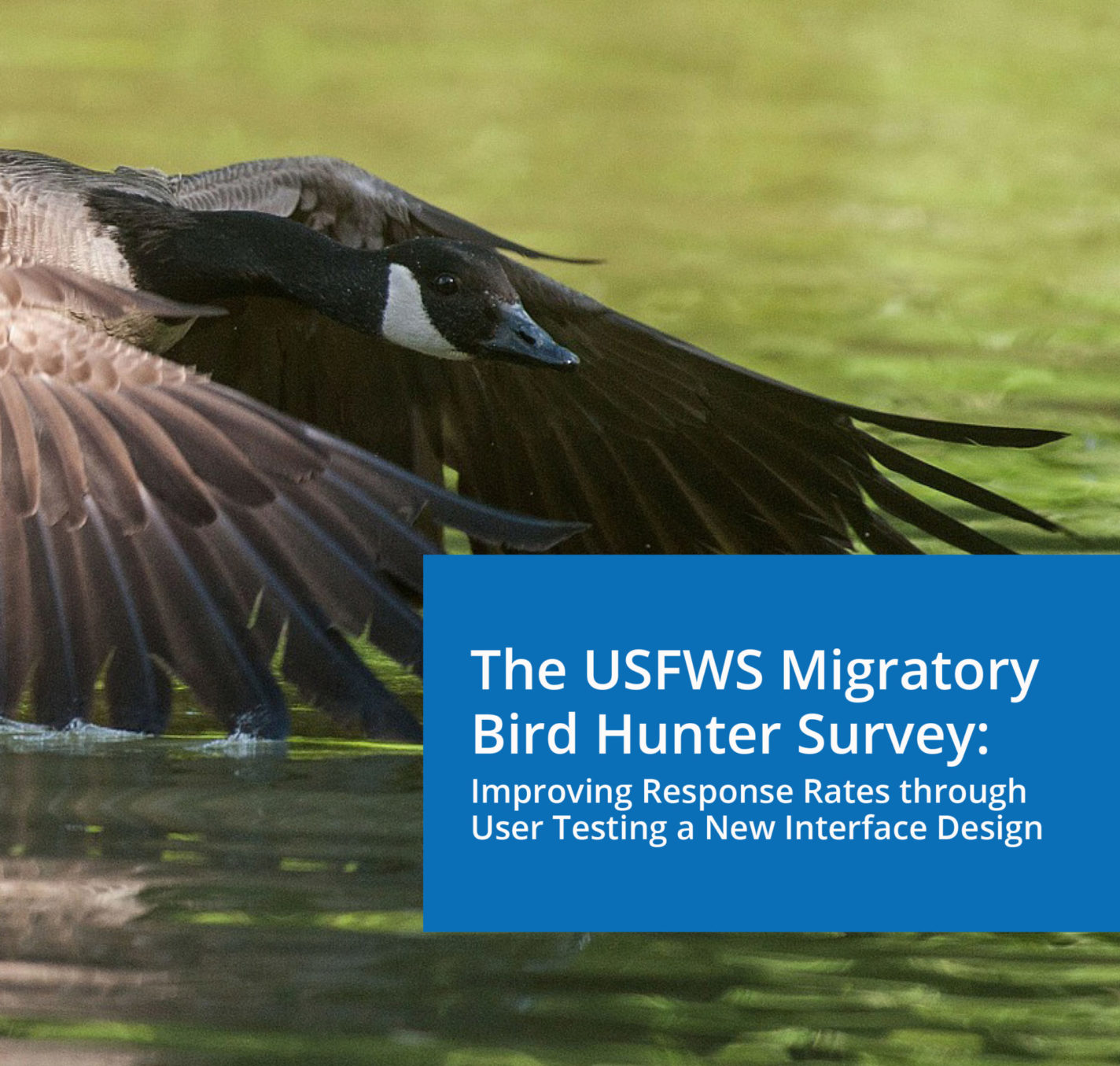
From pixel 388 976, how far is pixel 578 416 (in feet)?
9.48

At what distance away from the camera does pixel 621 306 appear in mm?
10758

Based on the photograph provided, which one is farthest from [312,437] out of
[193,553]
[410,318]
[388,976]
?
[410,318]

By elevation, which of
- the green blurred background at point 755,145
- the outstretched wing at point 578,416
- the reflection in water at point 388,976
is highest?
the green blurred background at point 755,145

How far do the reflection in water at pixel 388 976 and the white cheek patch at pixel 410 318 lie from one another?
5.70 ft

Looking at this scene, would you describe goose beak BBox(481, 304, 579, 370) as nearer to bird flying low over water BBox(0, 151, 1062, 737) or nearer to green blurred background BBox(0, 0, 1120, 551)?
bird flying low over water BBox(0, 151, 1062, 737)

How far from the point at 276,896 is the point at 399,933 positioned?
34cm

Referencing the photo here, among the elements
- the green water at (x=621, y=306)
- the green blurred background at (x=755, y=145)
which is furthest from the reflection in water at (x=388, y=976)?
the green blurred background at (x=755, y=145)

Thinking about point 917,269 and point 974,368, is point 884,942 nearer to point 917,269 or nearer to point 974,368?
point 974,368

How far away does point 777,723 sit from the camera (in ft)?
16.4

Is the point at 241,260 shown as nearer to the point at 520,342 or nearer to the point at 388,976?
the point at 520,342

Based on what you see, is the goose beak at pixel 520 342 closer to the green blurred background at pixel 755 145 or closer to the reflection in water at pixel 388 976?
the reflection in water at pixel 388 976

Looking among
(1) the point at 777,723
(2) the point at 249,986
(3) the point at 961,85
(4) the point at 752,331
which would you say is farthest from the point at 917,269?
(2) the point at 249,986

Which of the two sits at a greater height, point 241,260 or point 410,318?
point 241,260

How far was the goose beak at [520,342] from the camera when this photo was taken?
6.35 m
